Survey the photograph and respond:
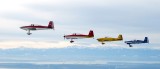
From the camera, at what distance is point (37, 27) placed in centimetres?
19175

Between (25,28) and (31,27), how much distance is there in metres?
6.30

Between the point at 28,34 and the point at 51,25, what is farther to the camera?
the point at 51,25

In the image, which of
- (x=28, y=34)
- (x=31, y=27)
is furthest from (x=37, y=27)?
(x=28, y=34)

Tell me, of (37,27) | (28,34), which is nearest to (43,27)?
(37,27)

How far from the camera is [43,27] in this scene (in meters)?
188

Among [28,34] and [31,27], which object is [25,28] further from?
[28,34]

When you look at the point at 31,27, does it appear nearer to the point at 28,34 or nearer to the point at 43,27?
the point at 43,27

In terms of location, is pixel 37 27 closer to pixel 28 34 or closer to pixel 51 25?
pixel 51 25

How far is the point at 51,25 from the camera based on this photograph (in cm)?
19175

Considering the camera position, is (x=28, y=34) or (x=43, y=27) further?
(x=43, y=27)

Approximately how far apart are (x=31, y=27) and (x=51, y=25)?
9.31 metres

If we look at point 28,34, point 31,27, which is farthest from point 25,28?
point 28,34

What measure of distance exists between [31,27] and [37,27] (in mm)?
3018

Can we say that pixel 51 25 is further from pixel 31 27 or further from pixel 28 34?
pixel 28 34
